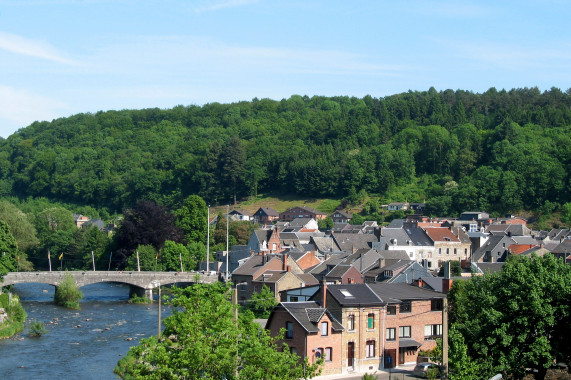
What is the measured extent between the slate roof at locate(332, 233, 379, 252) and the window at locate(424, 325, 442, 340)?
46.5 m

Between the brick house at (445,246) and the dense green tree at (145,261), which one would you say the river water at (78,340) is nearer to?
the dense green tree at (145,261)

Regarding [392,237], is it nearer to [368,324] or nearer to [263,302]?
[263,302]

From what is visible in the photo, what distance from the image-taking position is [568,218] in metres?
126

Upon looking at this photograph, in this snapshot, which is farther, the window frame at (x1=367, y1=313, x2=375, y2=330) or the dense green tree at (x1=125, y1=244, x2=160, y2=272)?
the dense green tree at (x1=125, y1=244, x2=160, y2=272)

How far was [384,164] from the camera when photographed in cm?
15950

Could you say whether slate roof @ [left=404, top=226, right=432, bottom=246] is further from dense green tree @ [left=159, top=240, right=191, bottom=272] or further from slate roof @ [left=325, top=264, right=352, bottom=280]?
slate roof @ [left=325, top=264, right=352, bottom=280]

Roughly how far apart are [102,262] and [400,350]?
6397 centimetres

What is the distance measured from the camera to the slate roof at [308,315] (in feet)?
128

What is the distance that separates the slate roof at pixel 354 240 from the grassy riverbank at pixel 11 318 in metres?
41.0

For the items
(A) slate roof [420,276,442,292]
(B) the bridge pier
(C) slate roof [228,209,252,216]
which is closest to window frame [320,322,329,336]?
(A) slate roof [420,276,442,292]

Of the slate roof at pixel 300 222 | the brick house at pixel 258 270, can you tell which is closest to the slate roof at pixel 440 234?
the brick house at pixel 258 270

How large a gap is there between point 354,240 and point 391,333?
51341 mm

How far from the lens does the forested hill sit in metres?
142

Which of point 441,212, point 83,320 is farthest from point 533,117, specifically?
point 83,320
